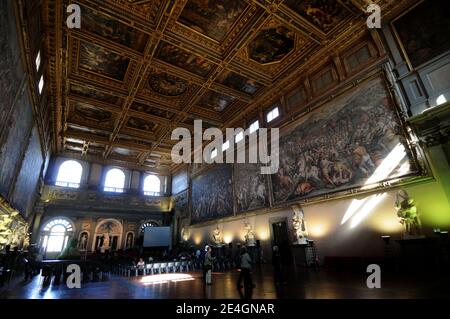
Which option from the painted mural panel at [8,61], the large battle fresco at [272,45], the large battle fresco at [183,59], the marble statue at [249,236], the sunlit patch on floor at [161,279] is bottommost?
the sunlit patch on floor at [161,279]

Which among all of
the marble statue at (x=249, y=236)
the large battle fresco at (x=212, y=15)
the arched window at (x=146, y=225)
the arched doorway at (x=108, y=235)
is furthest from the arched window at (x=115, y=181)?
the large battle fresco at (x=212, y=15)

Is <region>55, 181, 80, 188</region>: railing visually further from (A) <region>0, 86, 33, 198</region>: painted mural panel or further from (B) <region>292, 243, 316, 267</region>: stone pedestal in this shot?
(B) <region>292, 243, 316, 267</region>: stone pedestal

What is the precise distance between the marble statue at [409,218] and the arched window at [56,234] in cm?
2358

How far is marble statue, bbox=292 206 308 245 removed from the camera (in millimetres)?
10422

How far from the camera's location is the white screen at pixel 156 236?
71.6 ft

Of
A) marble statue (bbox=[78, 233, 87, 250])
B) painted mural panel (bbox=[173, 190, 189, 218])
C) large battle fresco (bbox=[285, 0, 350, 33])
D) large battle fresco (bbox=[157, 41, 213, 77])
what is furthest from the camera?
painted mural panel (bbox=[173, 190, 189, 218])

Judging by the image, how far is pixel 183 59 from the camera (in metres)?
11.8

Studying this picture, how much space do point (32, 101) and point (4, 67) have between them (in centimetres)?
452

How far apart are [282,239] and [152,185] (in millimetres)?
18046

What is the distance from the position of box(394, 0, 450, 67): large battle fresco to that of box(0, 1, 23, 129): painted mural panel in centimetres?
1267

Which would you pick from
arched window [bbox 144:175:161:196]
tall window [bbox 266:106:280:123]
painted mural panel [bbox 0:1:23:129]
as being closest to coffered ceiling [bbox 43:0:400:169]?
tall window [bbox 266:106:280:123]

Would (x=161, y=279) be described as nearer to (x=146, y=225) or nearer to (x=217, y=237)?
(x=217, y=237)

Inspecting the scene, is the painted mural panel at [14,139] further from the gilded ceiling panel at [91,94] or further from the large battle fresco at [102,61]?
the gilded ceiling panel at [91,94]
